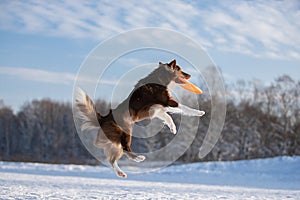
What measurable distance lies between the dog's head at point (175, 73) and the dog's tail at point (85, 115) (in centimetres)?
85

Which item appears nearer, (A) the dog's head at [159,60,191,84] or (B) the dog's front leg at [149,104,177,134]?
(A) the dog's head at [159,60,191,84]

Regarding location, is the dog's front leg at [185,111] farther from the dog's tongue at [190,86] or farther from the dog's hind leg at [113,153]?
the dog's hind leg at [113,153]

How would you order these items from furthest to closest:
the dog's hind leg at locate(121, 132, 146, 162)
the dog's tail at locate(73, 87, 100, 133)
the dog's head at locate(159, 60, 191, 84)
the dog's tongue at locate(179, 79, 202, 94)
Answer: the dog's hind leg at locate(121, 132, 146, 162)
the dog's tail at locate(73, 87, 100, 133)
the dog's head at locate(159, 60, 191, 84)
the dog's tongue at locate(179, 79, 202, 94)

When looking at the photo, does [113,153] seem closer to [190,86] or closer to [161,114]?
[161,114]

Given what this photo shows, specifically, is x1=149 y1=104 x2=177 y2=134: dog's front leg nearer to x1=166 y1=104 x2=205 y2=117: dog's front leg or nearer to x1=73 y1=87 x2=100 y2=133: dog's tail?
x1=166 y1=104 x2=205 y2=117: dog's front leg

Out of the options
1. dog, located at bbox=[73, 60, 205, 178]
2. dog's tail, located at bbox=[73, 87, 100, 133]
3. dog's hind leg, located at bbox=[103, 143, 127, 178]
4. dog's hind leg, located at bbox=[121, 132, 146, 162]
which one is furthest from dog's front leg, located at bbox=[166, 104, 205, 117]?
dog's tail, located at bbox=[73, 87, 100, 133]

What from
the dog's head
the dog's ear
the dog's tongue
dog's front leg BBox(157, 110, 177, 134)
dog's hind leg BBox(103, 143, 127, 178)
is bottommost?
dog's hind leg BBox(103, 143, 127, 178)

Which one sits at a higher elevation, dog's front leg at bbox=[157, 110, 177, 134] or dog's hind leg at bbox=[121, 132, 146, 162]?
dog's front leg at bbox=[157, 110, 177, 134]

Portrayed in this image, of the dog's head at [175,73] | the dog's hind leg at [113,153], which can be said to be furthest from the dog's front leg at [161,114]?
the dog's hind leg at [113,153]

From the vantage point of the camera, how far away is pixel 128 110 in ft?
13.8

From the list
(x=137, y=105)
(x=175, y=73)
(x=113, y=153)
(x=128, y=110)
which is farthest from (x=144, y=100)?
(x=113, y=153)

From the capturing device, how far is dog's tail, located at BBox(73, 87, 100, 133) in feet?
14.2

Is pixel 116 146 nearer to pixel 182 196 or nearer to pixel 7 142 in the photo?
pixel 182 196

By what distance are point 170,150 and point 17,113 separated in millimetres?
60012
